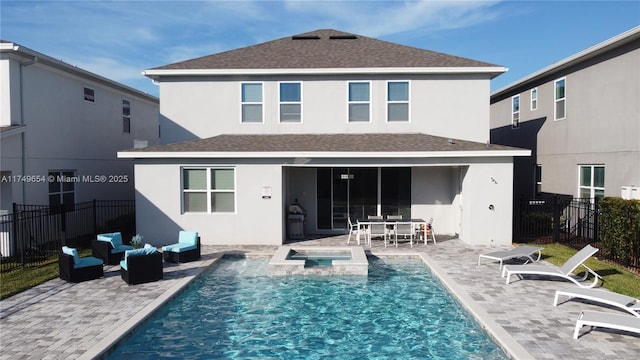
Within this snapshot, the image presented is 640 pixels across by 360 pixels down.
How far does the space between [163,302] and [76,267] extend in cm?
319

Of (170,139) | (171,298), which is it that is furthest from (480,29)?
(171,298)

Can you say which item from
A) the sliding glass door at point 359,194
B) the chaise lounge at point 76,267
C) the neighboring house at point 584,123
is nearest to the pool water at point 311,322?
the chaise lounge at point 76,267

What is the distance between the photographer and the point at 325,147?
15.0 m

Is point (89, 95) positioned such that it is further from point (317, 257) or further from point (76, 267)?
point (317, 257)

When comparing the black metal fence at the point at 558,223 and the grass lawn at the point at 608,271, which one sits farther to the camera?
the black metal fence at the point at 558,223

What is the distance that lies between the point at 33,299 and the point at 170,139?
9353 millimetres

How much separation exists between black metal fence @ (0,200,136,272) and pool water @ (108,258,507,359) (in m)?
6.38

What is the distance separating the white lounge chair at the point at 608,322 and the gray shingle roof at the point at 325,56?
11882mm


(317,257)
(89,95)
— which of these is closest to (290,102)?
(317,257)

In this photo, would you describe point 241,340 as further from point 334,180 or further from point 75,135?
point 75,135

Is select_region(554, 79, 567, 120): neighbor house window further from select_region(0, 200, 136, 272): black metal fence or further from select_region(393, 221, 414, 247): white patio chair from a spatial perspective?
select_region(0, 200, 136, 272): black metal fence

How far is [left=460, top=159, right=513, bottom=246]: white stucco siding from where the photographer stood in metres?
14.8

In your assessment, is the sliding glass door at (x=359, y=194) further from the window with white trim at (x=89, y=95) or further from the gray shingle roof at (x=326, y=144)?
the window with white trim at (x=89, y=95)

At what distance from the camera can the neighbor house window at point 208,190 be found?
15.2 m
